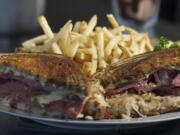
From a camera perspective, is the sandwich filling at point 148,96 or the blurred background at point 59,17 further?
the blurred background at point 59,17

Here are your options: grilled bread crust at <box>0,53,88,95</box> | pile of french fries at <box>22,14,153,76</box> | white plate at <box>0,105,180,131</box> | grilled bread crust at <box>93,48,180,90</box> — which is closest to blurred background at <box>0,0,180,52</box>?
pile of french fries at <box>22,14,153,76</box>

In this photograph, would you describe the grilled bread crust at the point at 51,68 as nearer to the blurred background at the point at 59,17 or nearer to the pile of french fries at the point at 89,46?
the pile of french fries at the point at 89,46

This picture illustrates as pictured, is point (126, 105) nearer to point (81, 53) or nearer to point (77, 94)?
point (77, 94)

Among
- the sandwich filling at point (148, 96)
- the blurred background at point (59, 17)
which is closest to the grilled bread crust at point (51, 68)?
the sandwich filling at point (148, 96)

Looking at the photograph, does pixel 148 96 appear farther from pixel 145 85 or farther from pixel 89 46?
pixel 89 46

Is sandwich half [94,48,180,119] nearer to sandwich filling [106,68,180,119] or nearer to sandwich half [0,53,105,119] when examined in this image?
sandwich filling [106,68,180,119]
